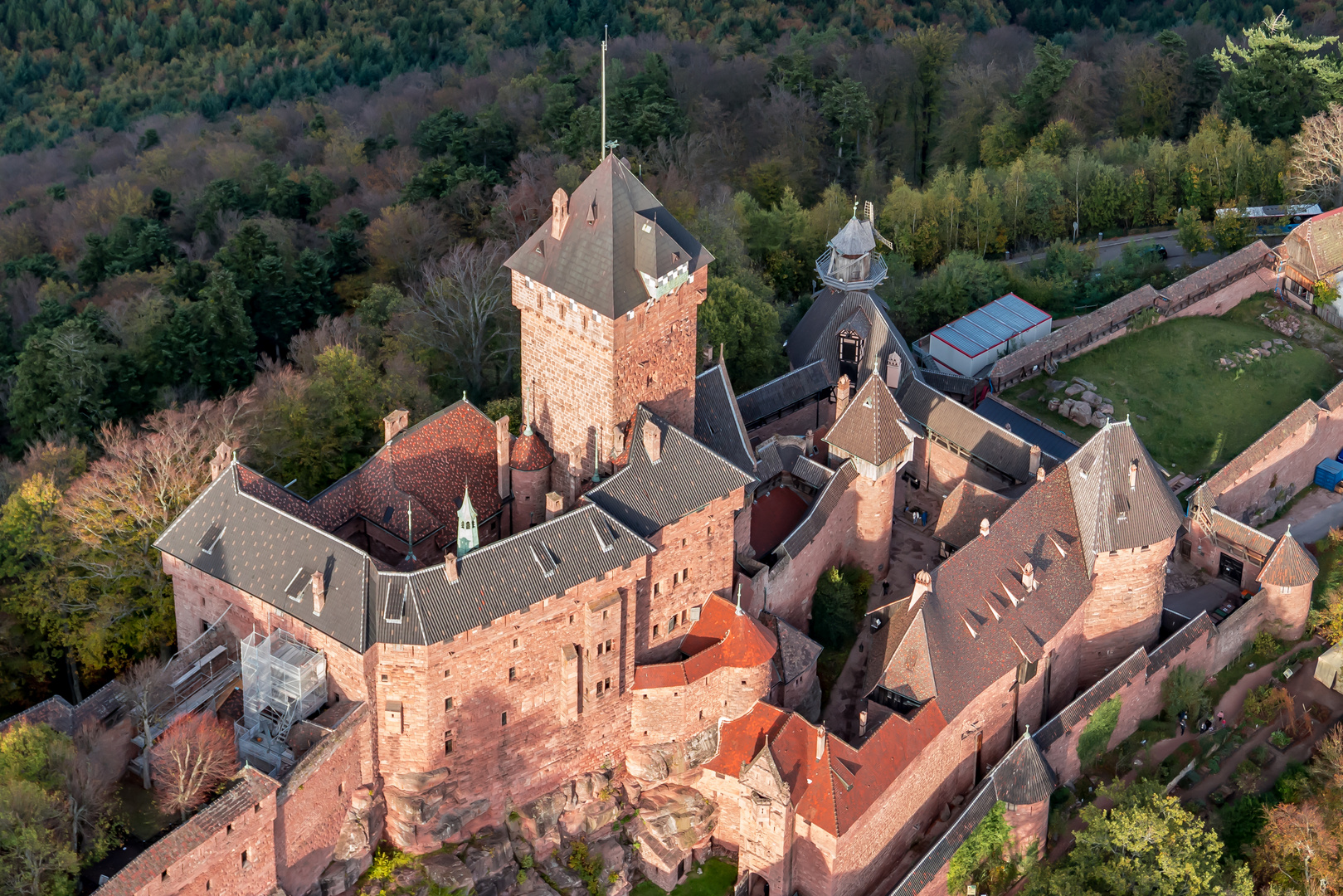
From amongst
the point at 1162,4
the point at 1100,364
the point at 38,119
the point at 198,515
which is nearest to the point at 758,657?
the point at 198,515

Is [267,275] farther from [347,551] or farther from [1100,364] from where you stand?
[1100,364]

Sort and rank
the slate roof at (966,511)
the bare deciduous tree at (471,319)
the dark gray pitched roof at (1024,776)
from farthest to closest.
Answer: the bare deciduous tree at (471,319) → the slate roof at (966,511) → the dark gray pitched roof at (1024,776)

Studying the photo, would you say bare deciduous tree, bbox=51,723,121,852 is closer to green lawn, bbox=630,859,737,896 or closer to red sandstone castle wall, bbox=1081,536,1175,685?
green lawn, bbox=630,859,737,896

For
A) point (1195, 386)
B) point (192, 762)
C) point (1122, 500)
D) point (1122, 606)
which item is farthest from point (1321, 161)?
point (192, 762)

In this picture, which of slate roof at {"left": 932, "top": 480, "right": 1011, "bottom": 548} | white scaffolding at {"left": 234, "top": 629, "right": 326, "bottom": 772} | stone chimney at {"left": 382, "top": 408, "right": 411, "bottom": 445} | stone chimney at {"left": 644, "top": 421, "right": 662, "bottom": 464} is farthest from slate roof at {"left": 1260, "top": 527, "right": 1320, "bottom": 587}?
white scaffolding at {"left": 234, "top": 629, "right": 326, "bottom": 772}

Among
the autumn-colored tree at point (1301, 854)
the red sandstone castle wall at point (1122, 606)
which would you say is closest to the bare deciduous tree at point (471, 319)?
the red sandstone castle wall at point (1122, 606)

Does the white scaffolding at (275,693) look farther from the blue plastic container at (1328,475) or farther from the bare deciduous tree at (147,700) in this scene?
the blue plastic container at (1328,475)
